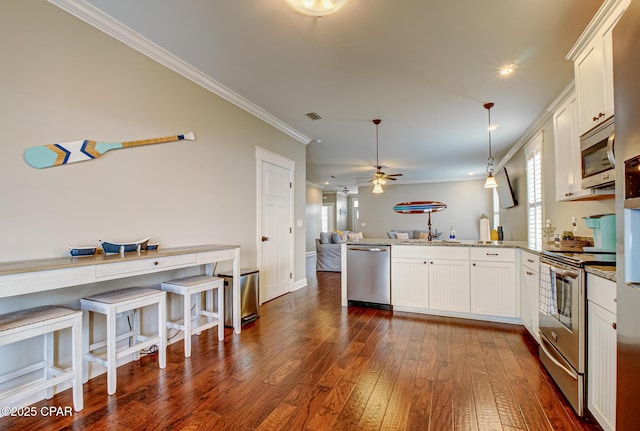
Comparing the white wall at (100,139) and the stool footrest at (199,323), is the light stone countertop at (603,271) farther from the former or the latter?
the white wall at (100,139)

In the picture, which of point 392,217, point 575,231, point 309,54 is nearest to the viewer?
point 309,54

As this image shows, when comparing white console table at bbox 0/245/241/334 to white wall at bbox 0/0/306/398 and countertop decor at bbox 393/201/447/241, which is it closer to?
white wall at bbox 0/0/306/398

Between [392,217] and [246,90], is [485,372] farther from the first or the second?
[392,217]

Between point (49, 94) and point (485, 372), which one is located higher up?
point (49, 94)

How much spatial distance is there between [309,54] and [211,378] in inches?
110

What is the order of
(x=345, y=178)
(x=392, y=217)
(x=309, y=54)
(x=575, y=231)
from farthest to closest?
1. (x=392, y=217)
2. (x=345, y=178)
3. (x=575, y=231)
4. (x=309, y=54)

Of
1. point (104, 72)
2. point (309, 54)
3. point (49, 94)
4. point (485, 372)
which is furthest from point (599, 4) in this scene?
point (49, 94)

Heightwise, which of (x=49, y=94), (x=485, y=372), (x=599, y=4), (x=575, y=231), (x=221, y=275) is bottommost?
(x=485, y=372)

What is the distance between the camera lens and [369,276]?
13.0 ft

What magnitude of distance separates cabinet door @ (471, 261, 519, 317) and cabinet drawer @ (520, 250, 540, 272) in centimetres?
19

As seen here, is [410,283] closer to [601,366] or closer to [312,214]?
[601,366]

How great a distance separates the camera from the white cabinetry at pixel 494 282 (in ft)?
10.9

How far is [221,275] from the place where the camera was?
3336 millimetres

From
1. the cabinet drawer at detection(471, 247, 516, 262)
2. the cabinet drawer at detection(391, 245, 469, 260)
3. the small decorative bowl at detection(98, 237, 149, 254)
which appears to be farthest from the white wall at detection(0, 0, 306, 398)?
the cabinet drawer at detection(471, 247, 516, 262)
